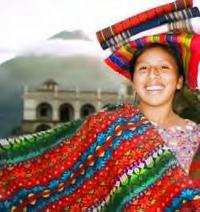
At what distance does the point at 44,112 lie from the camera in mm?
7910

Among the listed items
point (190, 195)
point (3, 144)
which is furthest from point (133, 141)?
point (3, 144)

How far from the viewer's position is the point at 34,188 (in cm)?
233

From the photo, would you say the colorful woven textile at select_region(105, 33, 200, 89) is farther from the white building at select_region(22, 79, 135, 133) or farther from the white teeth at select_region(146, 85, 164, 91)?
the white building at select_region(22, 79, 135, 133)

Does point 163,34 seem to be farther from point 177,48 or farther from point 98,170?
point 98,170

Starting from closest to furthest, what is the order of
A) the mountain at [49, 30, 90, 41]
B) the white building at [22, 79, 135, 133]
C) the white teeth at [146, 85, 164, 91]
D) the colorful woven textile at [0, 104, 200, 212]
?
the colorful woven textile at [0, 104, 200, 212] < the white teeth at [146, 85, 164, 91] < the mountain at [49, 30, 90, 41] < the white building at [22, 79, 135, 133]

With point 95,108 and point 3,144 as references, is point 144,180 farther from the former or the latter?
point 95,108

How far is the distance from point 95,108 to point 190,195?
535 centimetres

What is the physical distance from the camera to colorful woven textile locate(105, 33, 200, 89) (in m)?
2.35

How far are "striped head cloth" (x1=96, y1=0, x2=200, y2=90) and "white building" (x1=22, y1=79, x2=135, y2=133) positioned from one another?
14.7ft

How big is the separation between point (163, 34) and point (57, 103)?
18.9 feet

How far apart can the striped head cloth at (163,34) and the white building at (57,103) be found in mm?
4466

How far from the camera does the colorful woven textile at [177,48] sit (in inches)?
92.6

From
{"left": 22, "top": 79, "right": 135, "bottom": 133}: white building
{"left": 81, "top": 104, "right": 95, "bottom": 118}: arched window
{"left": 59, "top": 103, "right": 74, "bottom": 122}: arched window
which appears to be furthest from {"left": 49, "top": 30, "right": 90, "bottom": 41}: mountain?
{"left": 59, "top": 103, "right": 74, "bottom": 122}: arched window

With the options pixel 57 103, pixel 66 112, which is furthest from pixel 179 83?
pixel 57 103
